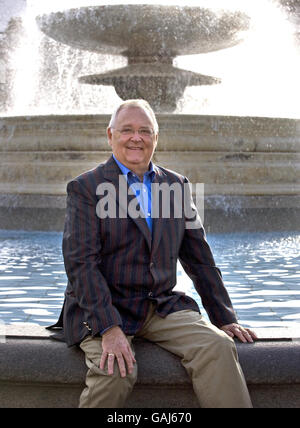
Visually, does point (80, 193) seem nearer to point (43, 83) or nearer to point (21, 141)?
point (21, 141)

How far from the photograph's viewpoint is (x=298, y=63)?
21766 millimetres

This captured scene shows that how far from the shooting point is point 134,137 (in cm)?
255

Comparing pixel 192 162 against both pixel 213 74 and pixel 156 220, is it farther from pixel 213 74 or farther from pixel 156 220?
pixel 213 74

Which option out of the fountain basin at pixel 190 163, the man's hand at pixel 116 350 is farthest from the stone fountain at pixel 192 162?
the man's hand at pixel 116 350

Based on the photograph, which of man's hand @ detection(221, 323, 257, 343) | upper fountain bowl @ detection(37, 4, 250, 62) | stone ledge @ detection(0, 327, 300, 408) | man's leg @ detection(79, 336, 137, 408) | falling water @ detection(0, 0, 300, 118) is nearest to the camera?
man's leg @ detection(79, 336, 137, 408)

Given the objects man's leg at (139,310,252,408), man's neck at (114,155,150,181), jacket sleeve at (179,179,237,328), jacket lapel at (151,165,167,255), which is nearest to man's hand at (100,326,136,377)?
man's leg at (139,310,252,408)

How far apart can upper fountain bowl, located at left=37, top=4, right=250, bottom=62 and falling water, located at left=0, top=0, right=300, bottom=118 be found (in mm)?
6096

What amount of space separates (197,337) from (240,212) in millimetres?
4743

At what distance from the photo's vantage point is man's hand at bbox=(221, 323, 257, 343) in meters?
2.44

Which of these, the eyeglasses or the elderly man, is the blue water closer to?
the elderly man

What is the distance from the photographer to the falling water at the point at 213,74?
17.2 meters

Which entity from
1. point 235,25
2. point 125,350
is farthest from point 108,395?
point 235,25

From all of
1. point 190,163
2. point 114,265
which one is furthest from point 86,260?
point 190,163

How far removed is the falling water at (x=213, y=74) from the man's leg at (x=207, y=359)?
1390 cm
